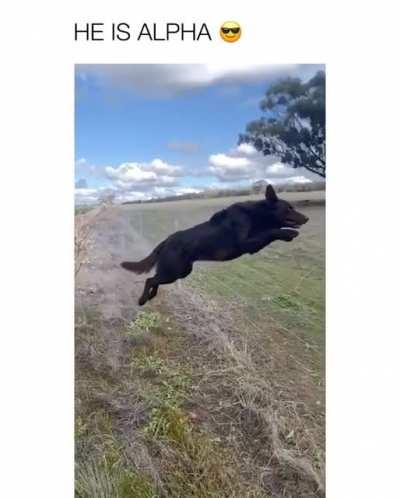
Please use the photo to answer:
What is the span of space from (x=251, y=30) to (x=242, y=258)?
1015 mm

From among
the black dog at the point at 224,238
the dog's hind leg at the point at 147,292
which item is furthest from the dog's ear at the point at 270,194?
the dog's hind leg at the point at 147,292

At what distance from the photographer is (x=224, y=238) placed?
2250 mm

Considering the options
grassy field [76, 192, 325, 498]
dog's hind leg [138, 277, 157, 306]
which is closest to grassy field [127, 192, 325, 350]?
grassy field [76, 192, 325, 498]

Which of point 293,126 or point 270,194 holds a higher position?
point 293,126

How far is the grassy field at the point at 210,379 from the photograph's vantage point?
2.14 metres

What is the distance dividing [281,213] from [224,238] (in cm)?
29

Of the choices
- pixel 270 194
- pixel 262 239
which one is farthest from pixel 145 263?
pixel 270 194

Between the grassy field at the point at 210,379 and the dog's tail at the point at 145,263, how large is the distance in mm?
52

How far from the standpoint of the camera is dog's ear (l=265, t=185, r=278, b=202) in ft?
7.25
